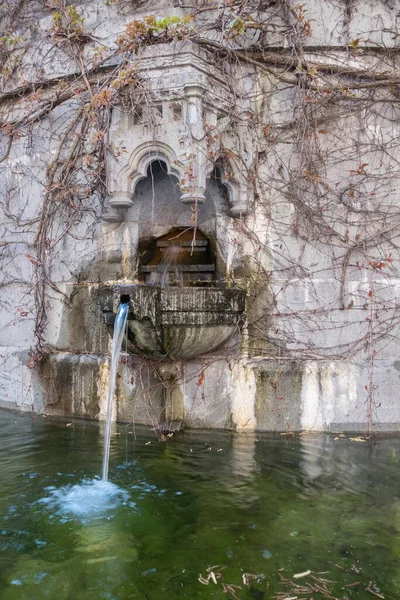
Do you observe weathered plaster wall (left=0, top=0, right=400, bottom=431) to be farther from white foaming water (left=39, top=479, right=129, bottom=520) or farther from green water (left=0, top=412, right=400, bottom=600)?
white foaming water (left=39, top=479, right=129, bottom=520)

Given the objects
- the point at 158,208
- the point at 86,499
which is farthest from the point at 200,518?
the point at 158,208

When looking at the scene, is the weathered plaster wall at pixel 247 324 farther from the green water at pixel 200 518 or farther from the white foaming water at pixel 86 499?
the white foaming water at pixel 86 499

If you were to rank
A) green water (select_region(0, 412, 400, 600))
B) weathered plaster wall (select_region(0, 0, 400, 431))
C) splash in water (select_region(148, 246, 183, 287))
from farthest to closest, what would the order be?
splash in water (select_region(148, 246, 183, 287))
weathered plaster wall (select_region(0, 0, 400, 431))
green water (select_region(0, 412, 400, 600))

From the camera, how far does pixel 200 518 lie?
2.75 m

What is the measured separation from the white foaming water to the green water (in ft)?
0.05

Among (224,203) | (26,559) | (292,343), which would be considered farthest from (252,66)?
(26,559)

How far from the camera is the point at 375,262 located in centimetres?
430

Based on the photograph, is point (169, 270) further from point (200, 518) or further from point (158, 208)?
point (200, 518)

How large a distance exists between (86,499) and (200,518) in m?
0.64

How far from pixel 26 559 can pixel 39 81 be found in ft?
13.2

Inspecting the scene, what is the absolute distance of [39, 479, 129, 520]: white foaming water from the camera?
2834 mm

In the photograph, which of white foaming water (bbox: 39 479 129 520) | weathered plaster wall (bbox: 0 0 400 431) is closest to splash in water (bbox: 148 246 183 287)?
weathered plaster wall (bbox: 0 0 400 431)

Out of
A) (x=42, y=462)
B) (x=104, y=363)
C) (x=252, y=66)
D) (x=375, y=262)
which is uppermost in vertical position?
(x=252, y=66)

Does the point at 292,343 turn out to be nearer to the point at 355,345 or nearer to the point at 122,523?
the point at 355,345
